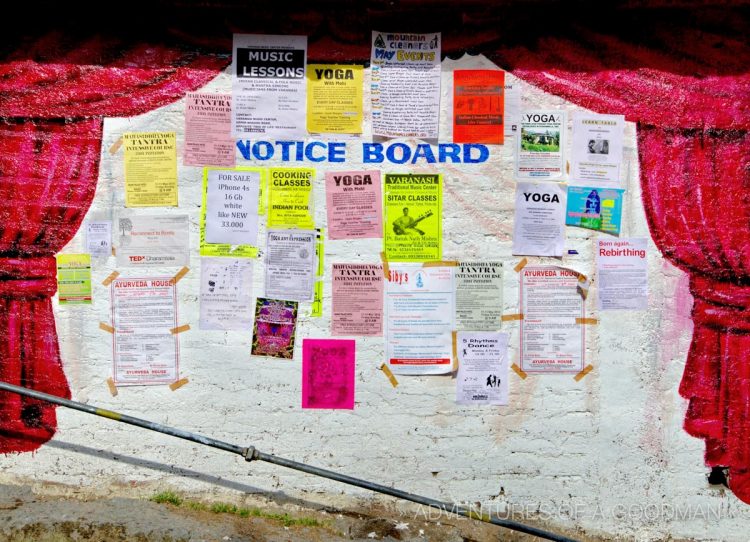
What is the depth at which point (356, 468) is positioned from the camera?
3906 millimetres

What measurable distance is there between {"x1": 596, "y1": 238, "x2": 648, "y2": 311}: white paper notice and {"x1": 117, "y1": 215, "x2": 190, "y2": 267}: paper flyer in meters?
2.56

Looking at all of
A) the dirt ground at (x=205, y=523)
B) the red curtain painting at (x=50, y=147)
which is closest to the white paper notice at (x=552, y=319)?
the dirt ground at (x=205, y=523)

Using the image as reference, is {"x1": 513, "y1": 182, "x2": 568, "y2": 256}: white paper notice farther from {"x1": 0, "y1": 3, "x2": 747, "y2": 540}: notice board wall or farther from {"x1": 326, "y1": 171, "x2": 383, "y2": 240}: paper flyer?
{"x1": 326, "y1": 171, "x2": 383, "y2": 240}: paper flyer

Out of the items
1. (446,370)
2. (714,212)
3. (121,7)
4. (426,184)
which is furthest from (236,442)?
(714,212)

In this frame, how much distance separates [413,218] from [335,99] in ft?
2.85

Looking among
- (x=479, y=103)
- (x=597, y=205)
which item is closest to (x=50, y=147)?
(x=479, y=103)

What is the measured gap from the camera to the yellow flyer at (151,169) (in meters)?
3.87

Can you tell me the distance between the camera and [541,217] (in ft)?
12.7

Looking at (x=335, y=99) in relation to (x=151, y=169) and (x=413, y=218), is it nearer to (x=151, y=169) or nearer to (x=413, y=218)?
(x=413, y=218)

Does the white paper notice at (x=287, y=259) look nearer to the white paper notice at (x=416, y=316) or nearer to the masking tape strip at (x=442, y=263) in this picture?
the white paper notice at (x=416, y=316)

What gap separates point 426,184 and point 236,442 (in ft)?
6.45

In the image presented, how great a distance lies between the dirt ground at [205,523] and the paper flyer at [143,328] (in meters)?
0.76

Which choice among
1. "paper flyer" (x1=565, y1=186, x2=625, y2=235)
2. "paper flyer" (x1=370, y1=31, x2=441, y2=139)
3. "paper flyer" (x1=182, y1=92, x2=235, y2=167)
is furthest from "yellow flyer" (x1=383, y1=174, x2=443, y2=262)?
"paper flyer" (x1=182, y1=92, x2=235, y2=167)

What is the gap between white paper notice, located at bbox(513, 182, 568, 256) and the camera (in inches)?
153
